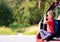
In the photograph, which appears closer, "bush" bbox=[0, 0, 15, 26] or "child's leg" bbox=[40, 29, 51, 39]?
"child's leg" bbox=[40, 29, 51, 39]

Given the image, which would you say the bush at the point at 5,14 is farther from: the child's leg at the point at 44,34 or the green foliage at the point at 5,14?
the child's leg at the point at 44,34

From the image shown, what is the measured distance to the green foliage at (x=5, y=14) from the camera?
64.3 feet

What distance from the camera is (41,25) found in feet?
18.7

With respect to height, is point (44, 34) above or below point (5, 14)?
below

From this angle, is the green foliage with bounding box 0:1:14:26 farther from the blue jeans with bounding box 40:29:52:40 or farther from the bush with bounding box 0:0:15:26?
the blue jeans with bounding box 40:29:52:40

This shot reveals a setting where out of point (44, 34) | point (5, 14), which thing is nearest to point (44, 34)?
point (44, 34)

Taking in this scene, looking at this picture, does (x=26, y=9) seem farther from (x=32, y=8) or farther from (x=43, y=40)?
(x=43, y=40)

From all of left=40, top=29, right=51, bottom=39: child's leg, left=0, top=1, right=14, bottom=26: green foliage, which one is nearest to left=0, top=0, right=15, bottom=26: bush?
left=0, top=1, right=14, bottom=26: green foliage

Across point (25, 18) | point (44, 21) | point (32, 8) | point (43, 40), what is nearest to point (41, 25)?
point (44, 21)

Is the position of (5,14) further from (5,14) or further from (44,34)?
(44,34)

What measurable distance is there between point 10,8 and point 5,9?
0.45 metres

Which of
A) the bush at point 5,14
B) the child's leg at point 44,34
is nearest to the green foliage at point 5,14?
the bush at point 5,14

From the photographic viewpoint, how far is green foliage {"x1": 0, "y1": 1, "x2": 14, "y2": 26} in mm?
19606

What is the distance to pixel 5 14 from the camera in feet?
68.9
